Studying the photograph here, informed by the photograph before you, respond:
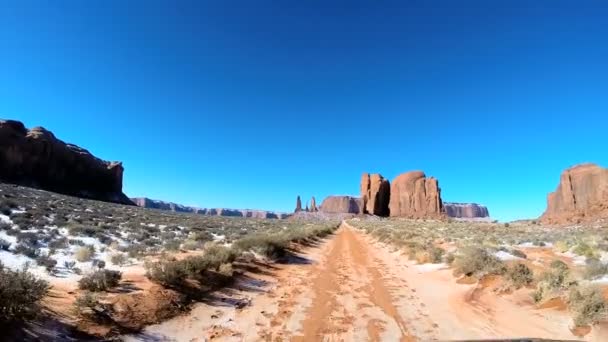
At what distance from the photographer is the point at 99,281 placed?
23.8 ft

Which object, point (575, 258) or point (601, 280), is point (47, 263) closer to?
point (601, 280)

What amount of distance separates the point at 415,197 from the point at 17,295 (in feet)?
395

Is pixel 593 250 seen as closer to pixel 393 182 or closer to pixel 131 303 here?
pixel 131 303

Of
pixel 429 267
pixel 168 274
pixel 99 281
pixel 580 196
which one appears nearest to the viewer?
pixel 99 281

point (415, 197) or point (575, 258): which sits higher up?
point (415, 197)

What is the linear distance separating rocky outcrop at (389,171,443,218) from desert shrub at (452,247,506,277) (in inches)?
4049

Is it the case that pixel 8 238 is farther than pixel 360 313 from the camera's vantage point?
Yes

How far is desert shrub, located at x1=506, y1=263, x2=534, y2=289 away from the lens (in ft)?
31.5

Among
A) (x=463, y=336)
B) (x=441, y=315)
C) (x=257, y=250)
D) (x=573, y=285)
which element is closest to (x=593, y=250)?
(x=573, y=285)

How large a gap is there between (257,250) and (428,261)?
8205mm

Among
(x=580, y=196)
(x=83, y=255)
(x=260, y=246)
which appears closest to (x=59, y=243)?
(x=83, y=255)

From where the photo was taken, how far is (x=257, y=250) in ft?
50.8

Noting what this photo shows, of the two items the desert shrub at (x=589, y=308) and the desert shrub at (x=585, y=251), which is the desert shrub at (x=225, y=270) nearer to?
the desert shrub at (x=589, y=308)

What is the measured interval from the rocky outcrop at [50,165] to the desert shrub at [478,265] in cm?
7715
